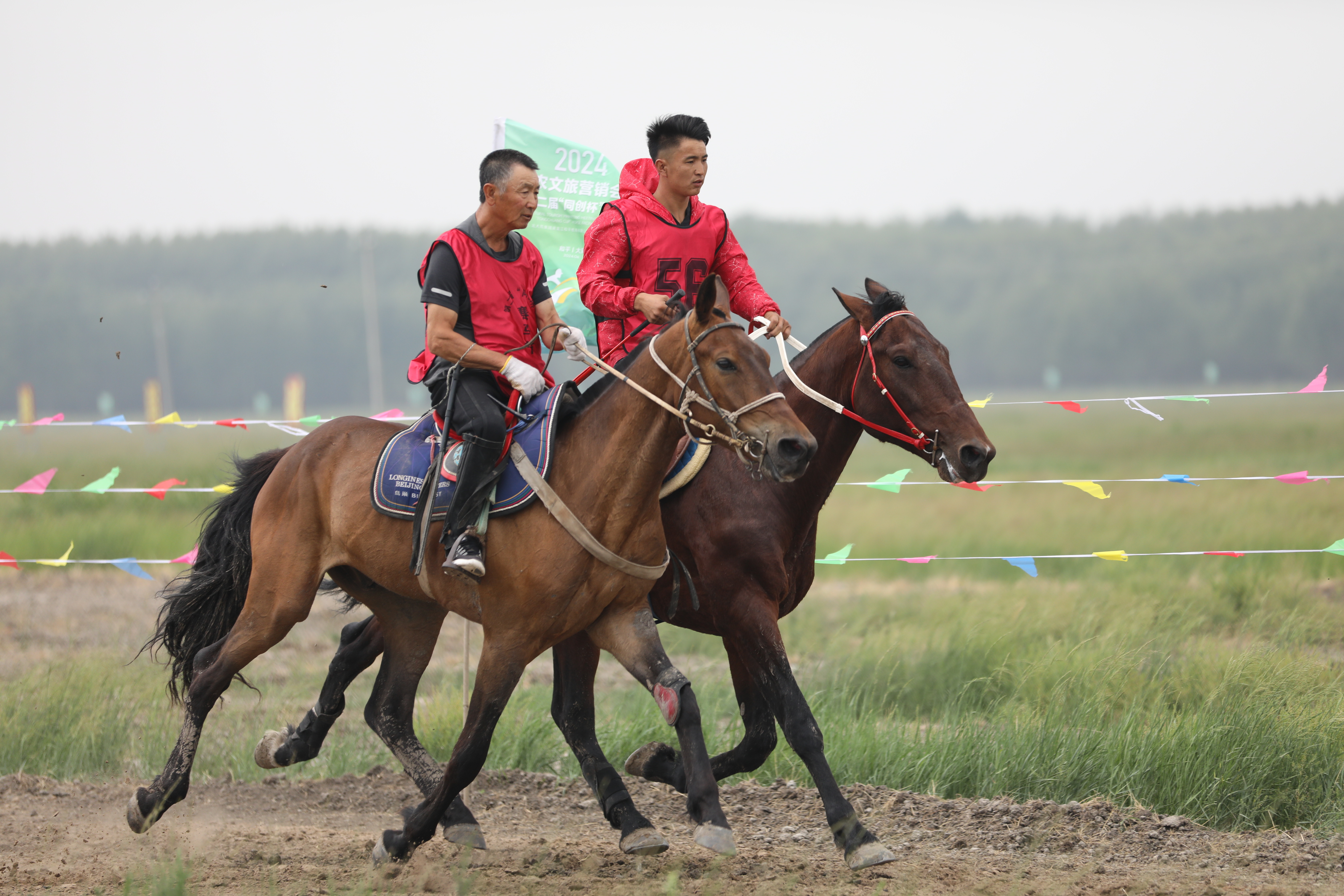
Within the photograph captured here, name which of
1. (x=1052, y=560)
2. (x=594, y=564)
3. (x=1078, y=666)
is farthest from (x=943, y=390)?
(x=1052, y=560)

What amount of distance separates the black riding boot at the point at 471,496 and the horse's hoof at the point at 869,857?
68.3 inches

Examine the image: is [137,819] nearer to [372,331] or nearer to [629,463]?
[629,463]

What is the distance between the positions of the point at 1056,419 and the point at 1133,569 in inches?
1800

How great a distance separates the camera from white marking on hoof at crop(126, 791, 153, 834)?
4992 millimetres

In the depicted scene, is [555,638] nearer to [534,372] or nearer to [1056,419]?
[534,372]

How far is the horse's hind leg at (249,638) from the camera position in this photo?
199 inches

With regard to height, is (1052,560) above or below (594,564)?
below

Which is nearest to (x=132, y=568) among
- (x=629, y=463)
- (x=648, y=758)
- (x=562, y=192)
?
(x=562, y=192)

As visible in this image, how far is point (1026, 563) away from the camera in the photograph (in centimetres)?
684

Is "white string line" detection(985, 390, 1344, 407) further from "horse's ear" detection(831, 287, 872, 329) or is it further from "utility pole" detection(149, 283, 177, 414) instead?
"utility pole" detection(149, 283, 177, 414)

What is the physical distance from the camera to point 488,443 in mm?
4508

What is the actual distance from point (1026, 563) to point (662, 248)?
3025 mm

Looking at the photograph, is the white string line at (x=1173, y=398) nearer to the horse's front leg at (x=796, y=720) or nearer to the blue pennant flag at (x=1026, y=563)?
the blue pennant flag at (x=1026, y=563)

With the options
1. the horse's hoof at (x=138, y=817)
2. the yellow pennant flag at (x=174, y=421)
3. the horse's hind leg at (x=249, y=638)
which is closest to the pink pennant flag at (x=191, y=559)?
the horse's hind leg at (x=249, y=638)
